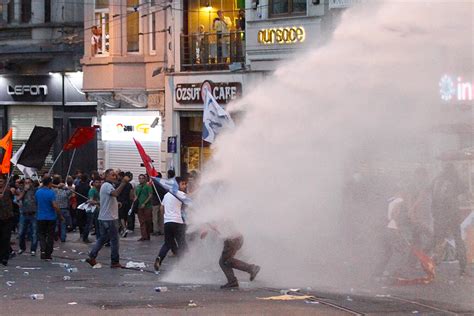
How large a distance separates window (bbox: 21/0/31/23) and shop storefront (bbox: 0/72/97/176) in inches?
71.1

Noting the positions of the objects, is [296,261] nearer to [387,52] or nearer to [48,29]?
[387,52]

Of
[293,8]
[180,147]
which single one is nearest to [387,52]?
[293,8]

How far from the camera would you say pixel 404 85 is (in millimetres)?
16641

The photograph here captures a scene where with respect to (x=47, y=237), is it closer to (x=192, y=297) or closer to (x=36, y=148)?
(x=36, y=148)

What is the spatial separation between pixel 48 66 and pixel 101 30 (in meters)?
3.44

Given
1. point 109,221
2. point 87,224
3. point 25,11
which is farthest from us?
point 25,11

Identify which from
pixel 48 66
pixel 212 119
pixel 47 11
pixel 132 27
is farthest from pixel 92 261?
pixel 47 11

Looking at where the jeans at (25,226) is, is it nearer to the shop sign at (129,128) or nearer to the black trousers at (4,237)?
the black trousers at (4,237)

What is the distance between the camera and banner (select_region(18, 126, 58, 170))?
24719 mm

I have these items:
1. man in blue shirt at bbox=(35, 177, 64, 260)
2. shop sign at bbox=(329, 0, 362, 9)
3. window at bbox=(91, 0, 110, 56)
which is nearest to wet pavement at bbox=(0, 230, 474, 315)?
man in blue shirt at bbox=(35, 177, 64, 260)

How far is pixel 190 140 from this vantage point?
107ft

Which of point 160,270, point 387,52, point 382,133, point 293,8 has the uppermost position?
point 293,8

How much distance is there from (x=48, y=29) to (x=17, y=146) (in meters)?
4.56

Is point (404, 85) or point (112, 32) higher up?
point (112, 32)
